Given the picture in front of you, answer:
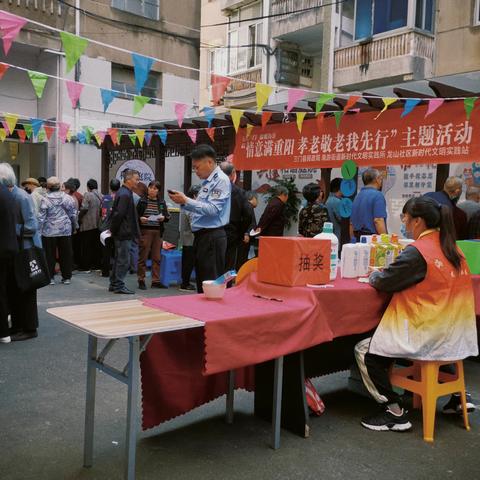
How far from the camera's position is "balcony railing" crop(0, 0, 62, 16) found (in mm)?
13958

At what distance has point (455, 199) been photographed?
554 centimetres

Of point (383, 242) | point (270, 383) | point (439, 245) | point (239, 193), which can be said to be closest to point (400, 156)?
point (239, 193)

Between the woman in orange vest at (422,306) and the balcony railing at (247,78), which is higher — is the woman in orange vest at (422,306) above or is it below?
below

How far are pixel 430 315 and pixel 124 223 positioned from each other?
5.26 m

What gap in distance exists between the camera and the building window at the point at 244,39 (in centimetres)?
1833

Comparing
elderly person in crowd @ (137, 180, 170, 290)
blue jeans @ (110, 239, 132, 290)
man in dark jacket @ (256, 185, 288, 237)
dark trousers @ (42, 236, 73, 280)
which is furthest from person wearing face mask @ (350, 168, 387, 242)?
dark trousers @ (42, 236, 73, 280)

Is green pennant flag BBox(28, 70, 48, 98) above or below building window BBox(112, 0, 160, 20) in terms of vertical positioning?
below

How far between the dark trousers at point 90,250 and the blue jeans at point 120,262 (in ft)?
7.64

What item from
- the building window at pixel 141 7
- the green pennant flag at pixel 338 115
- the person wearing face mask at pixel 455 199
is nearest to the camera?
the person wearing face mask at pixel 455 199

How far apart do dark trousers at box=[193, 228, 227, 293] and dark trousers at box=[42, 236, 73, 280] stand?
457 centimetres

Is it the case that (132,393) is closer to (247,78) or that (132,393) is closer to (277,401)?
(277,401)

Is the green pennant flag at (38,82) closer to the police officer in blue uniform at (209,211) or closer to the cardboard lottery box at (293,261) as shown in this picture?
the police officer in blue uniform at (209,211)

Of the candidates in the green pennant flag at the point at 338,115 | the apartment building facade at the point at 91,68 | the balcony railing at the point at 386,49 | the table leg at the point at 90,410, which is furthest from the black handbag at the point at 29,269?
the balcony railing at the point at 386,49

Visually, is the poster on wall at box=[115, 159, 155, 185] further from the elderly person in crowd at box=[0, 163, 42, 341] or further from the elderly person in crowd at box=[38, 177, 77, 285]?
the elderly person in crowd at box=[0, 163, 42, 341]
